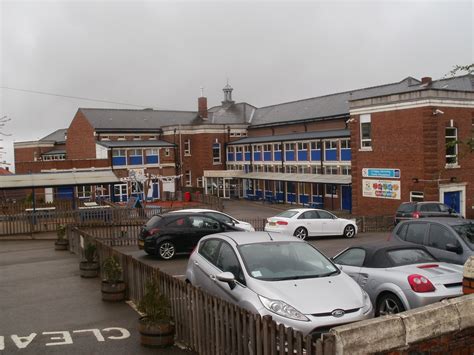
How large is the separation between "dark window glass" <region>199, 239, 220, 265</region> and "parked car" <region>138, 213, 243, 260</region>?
812cm

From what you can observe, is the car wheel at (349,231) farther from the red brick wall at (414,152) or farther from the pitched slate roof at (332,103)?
the pitched slate roof at (332,103)

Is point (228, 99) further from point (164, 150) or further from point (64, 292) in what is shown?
point (64, 292)

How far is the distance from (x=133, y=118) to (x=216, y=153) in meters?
10.6

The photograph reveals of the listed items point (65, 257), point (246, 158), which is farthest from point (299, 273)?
point (246, 158)

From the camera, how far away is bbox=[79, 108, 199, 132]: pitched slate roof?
2283 inches

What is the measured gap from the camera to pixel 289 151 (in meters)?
51.2

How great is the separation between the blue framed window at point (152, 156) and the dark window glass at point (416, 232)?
4529cm

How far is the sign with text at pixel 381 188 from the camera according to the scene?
32.9 metres

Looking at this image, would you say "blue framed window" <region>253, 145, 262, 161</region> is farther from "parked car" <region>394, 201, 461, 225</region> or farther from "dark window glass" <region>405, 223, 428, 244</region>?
"dark window glass" <region>405, 223, 428, 244</region>

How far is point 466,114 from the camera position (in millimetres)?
32688

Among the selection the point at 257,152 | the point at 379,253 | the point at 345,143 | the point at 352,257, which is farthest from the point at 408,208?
the point at 257,152

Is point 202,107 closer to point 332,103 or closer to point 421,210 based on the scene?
point 332,103

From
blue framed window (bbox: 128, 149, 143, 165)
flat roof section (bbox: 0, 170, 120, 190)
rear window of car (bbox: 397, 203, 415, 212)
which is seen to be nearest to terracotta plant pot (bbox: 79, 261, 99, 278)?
flat roof section (bbox: 0, 170, 120, 190)

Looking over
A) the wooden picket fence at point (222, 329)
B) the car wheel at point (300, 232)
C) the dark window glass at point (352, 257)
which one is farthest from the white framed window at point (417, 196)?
the wooden picket fence at point (222, 329)
